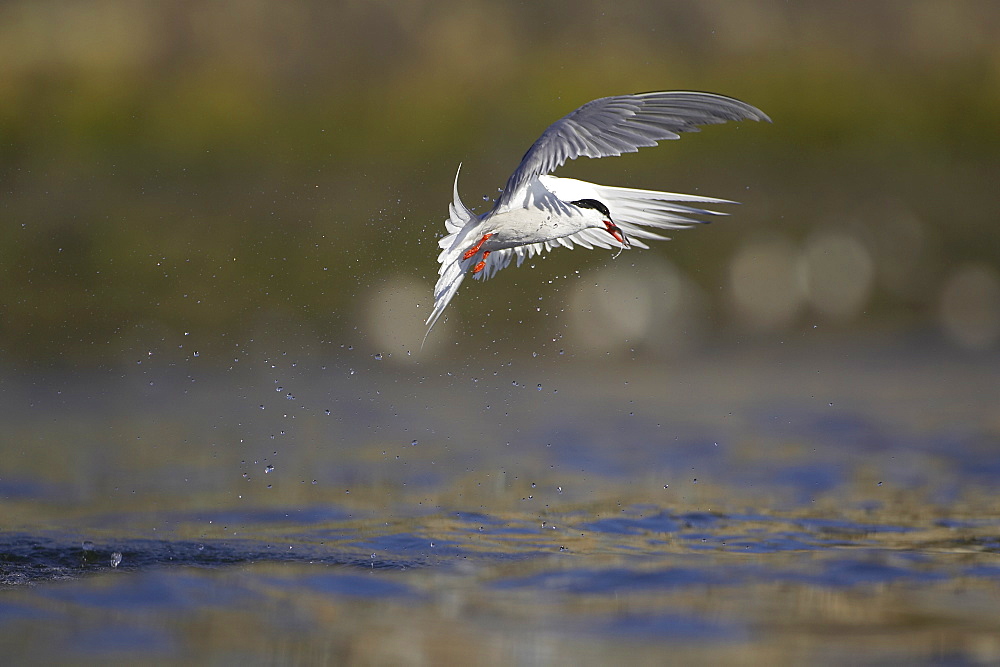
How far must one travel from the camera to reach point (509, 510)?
8.02m

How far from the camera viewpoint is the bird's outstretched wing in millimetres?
6172

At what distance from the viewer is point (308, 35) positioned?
15719 millimetres

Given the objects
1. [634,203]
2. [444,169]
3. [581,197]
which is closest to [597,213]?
[581,197]

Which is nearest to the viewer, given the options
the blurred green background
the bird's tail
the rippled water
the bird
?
the rippled water

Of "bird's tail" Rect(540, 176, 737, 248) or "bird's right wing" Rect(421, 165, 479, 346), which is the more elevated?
"bird's tail" Rect(540, 176, 737, 248)

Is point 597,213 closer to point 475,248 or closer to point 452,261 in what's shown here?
point 475,248

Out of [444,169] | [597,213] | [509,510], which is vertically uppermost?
[444,169]

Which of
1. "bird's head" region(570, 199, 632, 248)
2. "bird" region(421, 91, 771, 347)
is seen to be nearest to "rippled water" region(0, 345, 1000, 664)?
"bird" region(421, 91, 771, 347)

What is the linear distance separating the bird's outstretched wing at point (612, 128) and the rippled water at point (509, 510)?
204 centimetres

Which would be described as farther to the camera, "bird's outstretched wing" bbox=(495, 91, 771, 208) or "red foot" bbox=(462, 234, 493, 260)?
"red foot" bbox=(462, 234, 493, 260)

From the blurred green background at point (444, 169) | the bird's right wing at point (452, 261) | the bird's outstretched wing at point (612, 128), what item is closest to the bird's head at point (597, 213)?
the bird's outstretched wing at point (612, 128)

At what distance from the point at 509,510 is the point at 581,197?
2.16 m

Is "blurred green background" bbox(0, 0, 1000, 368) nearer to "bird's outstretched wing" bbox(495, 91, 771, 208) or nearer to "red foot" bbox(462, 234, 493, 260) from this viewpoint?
"red foot" bbox(462, 234, 493, 260)

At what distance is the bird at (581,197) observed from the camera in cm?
617
